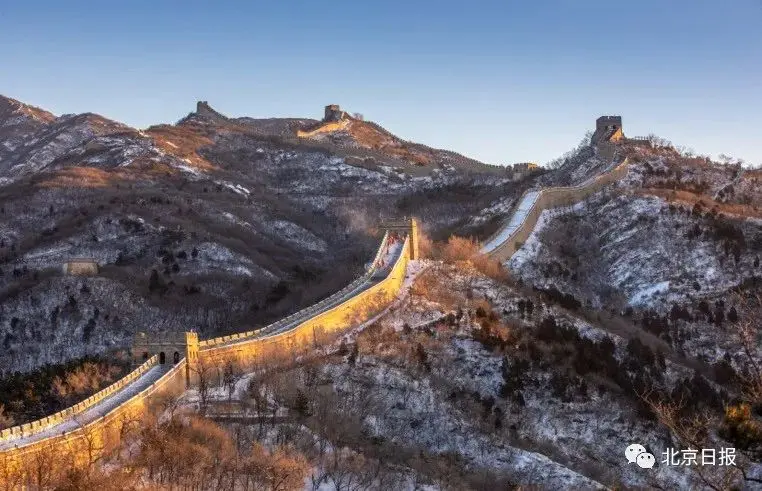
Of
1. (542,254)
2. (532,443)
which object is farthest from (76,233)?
(532,443)

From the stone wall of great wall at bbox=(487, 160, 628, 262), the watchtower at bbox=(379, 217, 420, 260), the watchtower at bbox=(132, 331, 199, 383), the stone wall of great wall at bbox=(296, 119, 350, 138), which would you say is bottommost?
the watchtower at bbox=(132, 331, 199, 383)

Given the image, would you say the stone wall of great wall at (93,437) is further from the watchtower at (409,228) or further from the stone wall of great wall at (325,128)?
the stone wall of great wall at (325,128)

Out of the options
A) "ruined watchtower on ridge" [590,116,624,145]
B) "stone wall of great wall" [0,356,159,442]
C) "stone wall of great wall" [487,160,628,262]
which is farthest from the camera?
"ruined watchtower on ridge" [590,116,624,145]

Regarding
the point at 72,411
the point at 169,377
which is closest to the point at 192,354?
the point at 169,377

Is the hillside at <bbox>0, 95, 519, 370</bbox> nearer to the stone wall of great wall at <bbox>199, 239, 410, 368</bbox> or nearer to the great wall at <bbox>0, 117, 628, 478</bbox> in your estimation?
the great wall at <bbox>0, 117, 628, 478</bbox>

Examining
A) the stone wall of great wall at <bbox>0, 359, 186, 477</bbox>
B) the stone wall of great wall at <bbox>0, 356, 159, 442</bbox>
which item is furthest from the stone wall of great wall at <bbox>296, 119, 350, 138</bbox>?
the stone wall of great wall at <bbox>0, 359, 186, 477</bbox>

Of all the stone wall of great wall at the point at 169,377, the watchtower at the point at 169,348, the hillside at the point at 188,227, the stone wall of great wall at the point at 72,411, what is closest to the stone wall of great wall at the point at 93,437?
the stone wall of great wall at the point at 169,377

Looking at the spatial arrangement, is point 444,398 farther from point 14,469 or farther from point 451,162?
point 451,162
